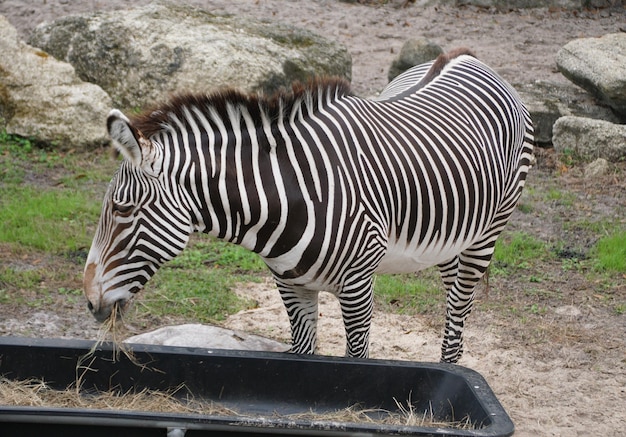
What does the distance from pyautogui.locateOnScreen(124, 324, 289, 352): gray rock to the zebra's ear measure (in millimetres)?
1948

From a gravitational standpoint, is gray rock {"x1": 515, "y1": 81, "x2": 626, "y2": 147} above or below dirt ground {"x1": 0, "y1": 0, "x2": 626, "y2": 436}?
above

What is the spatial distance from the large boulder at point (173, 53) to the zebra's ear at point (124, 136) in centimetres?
588

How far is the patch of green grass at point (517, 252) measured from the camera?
701cm

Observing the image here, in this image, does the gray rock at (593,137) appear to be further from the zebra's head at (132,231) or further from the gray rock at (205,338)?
the zebra's head at (132,231)

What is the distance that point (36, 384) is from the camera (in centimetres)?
388

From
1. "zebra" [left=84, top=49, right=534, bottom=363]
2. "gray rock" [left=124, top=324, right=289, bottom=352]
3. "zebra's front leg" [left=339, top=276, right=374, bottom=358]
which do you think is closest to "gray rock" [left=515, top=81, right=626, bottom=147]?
"zebra" [left=84, top=49, right=534, bottom=363]

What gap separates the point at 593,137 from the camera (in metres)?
9.23

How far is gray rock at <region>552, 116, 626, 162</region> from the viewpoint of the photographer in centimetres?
920

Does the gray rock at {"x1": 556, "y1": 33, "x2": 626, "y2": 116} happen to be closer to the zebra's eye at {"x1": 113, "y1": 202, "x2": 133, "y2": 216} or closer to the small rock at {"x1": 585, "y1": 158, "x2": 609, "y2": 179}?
the small rock at {"x1": 585, "y1": 158, "x2": 609, "y2": 179}

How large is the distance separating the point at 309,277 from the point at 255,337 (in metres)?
1.62

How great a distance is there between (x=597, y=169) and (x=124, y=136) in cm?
688

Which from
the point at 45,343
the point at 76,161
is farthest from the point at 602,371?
the point at 76,161

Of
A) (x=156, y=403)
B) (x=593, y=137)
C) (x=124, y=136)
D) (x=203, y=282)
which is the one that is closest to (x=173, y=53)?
(x=203, y=282)

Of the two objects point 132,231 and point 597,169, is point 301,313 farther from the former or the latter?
point 597,169
